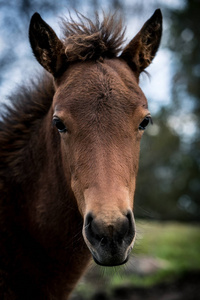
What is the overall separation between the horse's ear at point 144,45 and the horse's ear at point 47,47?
0.66m

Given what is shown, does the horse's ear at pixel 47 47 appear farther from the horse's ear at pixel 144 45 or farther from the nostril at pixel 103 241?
the nostril at pixel 103 241

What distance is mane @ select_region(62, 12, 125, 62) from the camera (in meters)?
3.19

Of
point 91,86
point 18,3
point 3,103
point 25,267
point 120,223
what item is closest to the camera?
point 120,223

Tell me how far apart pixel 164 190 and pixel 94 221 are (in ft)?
27.9

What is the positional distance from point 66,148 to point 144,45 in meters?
1.44

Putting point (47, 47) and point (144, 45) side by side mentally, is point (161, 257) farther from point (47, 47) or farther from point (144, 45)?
point (47, 47)

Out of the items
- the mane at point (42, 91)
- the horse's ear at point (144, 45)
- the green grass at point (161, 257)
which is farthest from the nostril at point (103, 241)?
the green grass at point (161, 257)

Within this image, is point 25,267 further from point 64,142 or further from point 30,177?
point 64,142

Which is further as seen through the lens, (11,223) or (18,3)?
(18,3)

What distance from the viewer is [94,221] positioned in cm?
224

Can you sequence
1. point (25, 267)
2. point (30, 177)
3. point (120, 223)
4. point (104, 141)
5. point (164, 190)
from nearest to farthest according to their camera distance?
1. point (120, 223)
2. point (104, 141)
3. point (25, 267)
4. point (30, 177)
5. point (164, 190)

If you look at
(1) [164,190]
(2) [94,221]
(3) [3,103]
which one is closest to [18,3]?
(3) [3,103]

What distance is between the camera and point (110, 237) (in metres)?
2.19

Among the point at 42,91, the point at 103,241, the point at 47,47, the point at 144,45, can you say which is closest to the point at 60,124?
the point at 47,47
